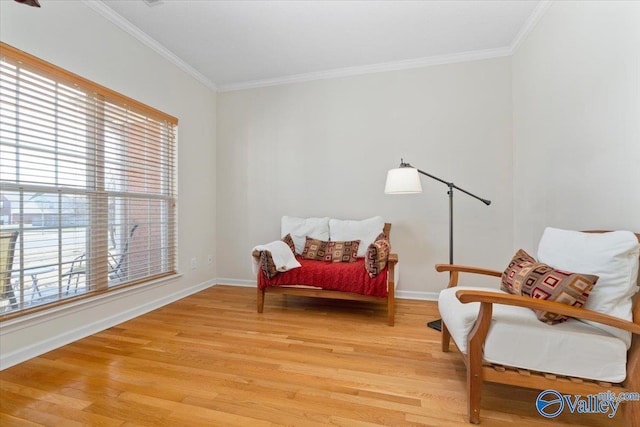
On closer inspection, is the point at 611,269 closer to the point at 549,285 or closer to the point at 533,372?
the point at 549,285

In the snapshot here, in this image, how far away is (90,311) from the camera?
225cm

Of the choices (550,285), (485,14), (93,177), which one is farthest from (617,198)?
(93,177)

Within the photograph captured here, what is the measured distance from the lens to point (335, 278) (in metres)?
2.53

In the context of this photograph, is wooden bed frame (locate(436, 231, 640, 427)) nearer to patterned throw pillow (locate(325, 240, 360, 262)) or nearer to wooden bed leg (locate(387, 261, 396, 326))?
wooden bed leg (locate(387, 261, 396, 326))

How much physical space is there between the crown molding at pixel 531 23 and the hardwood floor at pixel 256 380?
284 centimetres

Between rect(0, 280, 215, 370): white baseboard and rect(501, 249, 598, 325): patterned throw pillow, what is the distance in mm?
3053

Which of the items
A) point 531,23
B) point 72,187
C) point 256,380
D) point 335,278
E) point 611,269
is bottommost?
point 256,380

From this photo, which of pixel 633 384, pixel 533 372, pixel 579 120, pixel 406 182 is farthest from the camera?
pixel 406 182

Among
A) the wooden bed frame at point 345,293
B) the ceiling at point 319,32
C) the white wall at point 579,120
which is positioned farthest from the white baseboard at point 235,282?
the white wall at point 579,120

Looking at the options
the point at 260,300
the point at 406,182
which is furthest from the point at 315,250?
the point at 406,182

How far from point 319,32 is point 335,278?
2.34 metres

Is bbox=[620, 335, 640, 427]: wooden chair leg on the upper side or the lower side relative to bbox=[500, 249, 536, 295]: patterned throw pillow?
lower

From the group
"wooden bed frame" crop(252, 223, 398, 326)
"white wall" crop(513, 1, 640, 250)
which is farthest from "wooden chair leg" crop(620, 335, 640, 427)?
"wooden bed frame" crop(252, 223, 398, 326)

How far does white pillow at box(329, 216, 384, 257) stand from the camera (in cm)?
300
